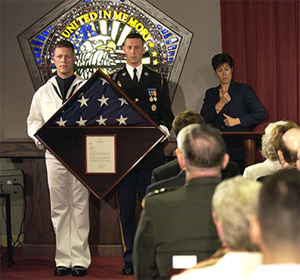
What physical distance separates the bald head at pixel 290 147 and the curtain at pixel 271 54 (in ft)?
8.08

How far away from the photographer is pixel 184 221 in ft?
5.68

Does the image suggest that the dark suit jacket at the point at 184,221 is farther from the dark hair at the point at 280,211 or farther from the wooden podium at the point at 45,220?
the wooden podium at the point at 45,220

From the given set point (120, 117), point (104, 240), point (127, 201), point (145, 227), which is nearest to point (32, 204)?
point (104, 240)

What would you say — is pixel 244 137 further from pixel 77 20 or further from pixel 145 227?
pixel 77 20

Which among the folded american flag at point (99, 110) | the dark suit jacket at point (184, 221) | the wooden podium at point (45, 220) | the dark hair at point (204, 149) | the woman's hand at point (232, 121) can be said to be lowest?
the wooden podium at point (45, 220)

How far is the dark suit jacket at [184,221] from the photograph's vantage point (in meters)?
1.73

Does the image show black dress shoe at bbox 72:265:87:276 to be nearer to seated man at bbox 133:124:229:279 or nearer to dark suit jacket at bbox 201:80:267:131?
dark suit jacket at bbox 201:80:267:131

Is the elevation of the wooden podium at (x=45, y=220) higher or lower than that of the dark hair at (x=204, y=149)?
lower

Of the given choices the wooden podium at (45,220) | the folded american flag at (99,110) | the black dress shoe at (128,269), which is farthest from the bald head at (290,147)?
the wooden podium at (45,220)

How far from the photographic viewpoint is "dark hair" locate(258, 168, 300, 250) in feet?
3.34

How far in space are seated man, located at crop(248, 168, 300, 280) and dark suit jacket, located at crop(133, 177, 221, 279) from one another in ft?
2.04

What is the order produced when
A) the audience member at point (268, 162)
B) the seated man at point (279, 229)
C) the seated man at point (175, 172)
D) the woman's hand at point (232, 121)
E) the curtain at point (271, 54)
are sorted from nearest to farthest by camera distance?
the seated man at point (279, 229) < the seated man at point (175, 172) < the audience member at point (268, 162) < the woman's hand at point (232, 121) < the curtain at point (271, 54)

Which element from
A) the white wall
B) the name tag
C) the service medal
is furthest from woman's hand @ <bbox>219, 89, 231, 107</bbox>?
the name tag

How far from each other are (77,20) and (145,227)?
3.86 meters
